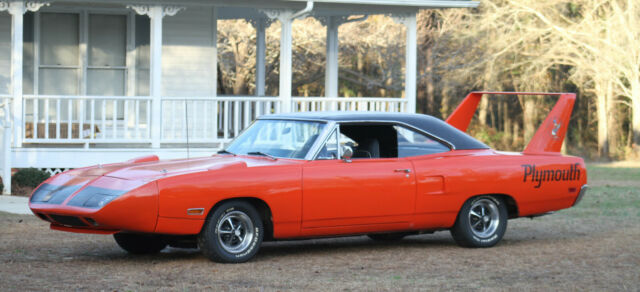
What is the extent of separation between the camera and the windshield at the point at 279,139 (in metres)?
8.94

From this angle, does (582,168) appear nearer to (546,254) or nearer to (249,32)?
(546,254)

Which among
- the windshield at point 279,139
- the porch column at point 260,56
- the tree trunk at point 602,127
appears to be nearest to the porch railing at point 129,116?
the porch column at point 260,56

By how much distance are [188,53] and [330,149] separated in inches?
416

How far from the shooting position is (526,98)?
4188cm

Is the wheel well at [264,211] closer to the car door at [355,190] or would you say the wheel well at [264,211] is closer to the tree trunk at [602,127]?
the car door at [355,190]

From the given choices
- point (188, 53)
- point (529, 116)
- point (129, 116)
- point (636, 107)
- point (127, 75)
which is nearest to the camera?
point (129, 116)

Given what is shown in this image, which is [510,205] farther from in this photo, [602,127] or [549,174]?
[602,127]

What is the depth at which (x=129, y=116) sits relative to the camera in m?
18.3

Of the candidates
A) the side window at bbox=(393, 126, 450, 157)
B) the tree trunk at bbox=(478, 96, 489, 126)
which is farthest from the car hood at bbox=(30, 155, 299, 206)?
the tree trunk at bbox=(478, 96, 489, 126)

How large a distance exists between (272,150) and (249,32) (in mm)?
27039

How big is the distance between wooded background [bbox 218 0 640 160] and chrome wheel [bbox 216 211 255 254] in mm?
25420

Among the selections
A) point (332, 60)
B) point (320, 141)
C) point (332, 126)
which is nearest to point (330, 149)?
point (320, 141)

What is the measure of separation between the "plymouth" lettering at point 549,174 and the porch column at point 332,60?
1054 centimetres

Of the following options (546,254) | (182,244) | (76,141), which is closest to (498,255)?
(546,254)
